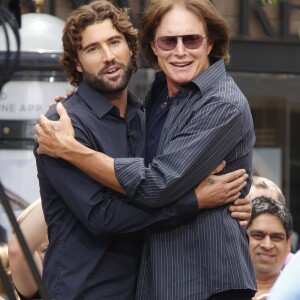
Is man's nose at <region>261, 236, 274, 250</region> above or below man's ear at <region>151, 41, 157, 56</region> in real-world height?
below


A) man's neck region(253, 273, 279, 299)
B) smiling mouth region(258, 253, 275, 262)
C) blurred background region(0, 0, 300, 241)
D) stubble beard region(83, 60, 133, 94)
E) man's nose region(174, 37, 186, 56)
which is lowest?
blurred background region(0, 0, 300, 241)

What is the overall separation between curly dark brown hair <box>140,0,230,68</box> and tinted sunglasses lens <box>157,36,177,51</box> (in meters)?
0.09

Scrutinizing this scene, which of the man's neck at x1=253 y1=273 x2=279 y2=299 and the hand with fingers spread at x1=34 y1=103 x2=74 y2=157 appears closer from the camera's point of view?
the hand with fingers spread at x1=34 y1=103 x2=74 y2=157

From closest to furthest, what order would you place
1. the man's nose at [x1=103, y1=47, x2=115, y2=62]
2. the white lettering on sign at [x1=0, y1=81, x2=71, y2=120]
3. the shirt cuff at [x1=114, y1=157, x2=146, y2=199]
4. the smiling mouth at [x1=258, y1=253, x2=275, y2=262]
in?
the shirt cuff at [x1=114, y1=157, x2=146, y2=199] → the man's nose at [x1=103, y1=47, x2=115, y2=62] → the smiling mouth at [x1=258, y1=253, x2=275, y2=262] → the white lettering on sign at [x1=0, y1=81, x2=71, y2=120]

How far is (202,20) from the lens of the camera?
5.08 m

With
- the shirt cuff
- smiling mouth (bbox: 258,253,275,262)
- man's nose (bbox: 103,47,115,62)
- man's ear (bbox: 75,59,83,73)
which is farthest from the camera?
smiling mouth (bbox: 258,253,275,262)

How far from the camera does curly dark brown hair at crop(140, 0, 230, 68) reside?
199 inches

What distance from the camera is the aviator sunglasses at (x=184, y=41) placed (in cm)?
504

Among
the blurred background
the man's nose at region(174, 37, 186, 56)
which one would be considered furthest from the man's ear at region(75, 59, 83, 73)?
the blurred background

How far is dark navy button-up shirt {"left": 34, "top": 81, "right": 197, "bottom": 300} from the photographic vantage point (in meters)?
4.78

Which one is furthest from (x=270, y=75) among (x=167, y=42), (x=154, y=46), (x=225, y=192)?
(x=225, y=192)

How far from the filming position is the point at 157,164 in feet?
15.7

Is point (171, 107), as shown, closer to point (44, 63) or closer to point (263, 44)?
point (44, 63)

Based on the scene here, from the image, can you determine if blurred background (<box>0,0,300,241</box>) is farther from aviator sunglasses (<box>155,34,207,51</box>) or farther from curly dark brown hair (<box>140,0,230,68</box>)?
aviator sunglasses (<box>155,34,207,51</box>)
